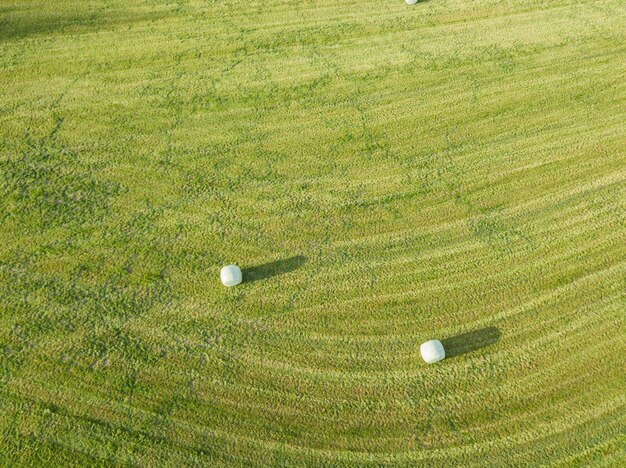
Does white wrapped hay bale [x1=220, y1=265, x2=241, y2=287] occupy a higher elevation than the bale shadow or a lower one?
higher

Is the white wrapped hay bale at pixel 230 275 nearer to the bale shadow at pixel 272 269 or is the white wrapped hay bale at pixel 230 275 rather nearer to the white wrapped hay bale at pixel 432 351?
the bale shadow at pixel 272 269

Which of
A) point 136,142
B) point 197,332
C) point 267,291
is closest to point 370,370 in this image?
point 267,291

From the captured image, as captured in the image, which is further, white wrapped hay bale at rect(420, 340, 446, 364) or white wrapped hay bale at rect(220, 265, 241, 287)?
white wrapped hay bale at rect(220, 265, 241, 287)

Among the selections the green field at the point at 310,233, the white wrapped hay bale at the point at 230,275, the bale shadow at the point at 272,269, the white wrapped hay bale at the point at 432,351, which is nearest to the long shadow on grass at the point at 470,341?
the green field at the point at 310,233

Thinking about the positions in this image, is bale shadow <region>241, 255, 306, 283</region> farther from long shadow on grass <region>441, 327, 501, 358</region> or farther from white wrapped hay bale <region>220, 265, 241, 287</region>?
long shadow on grass <region>441, 327, 501, 358</region>

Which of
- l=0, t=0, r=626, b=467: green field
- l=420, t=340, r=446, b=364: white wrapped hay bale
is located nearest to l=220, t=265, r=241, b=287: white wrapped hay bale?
l=0, t=0, r=626, b=467: green field
